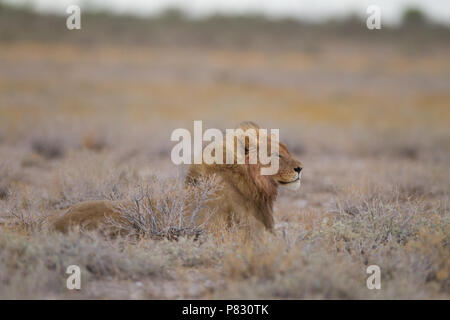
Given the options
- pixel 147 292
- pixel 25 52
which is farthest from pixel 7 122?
pixel 25 52

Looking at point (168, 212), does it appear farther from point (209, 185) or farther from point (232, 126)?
point (232, 126)

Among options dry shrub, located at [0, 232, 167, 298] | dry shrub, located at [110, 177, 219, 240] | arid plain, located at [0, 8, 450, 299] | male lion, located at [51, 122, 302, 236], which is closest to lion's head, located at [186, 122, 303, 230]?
male lion, located at [51, 122, 302, 236]

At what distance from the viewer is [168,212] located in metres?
5.52

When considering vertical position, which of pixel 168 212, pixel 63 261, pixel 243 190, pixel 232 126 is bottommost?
pixel 63 261

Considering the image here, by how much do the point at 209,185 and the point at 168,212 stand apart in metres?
0.59

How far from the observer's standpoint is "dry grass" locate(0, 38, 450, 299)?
450 cm

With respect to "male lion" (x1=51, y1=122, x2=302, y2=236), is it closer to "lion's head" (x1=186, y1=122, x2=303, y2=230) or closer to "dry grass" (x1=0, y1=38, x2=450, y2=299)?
"lion's head" (x1=186, y1=122, x2=303, y2=230)

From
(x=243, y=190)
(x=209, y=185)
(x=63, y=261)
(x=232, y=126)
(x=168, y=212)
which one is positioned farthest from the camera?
(x=232, y=126)

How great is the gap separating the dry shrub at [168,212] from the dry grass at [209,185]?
3 cm

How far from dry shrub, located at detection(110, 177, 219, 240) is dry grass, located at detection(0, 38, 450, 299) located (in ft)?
0.09

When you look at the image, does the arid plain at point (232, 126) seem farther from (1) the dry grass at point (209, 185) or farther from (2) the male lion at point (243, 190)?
(2) the male lion at point (243, 190)

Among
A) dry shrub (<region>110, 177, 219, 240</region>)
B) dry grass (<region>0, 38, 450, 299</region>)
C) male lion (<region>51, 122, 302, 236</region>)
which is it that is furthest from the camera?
male lion (<region>51, 122, 302, 236</region>)

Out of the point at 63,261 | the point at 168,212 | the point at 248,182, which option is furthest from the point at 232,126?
the point at 63,261

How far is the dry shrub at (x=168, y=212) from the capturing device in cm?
544
